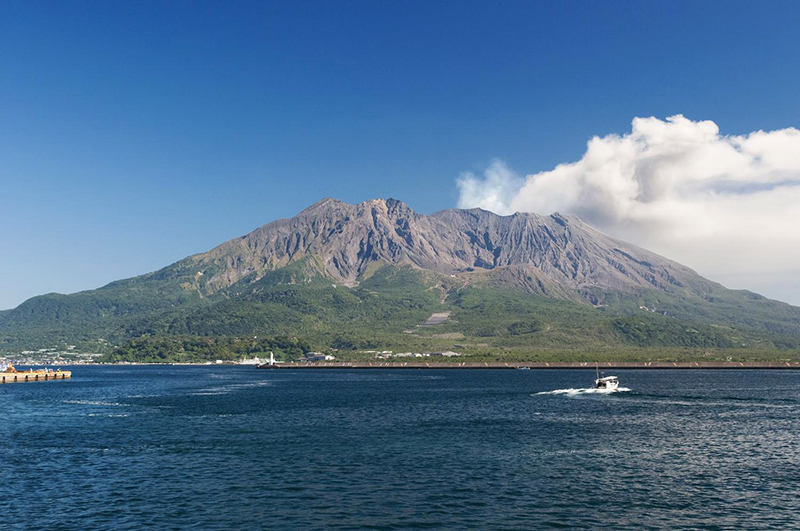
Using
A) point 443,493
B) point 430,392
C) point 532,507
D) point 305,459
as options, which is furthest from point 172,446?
point 430,392

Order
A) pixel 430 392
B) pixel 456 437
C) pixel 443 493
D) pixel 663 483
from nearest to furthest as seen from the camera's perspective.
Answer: pixel 443 493 → pixel 663 483 → pixel 456 437 → pixel 430 392

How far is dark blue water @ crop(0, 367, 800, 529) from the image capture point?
165 feet

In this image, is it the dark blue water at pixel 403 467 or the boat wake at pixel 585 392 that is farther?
the boat wake at pixel 585 392

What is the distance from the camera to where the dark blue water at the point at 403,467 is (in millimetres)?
50406

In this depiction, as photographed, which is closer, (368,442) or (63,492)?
(63,492)

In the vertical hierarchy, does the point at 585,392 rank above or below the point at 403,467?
below

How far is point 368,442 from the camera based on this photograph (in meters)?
86.2

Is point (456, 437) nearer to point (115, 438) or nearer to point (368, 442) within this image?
point (368, 442)

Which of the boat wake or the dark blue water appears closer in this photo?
the dark blue water

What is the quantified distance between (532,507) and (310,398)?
117421 mm

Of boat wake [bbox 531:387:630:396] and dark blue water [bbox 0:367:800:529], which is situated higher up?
dark blue water [bbox 0:367:800:529]

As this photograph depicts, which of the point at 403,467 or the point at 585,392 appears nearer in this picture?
the point at 403,467

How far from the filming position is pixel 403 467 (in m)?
68.6

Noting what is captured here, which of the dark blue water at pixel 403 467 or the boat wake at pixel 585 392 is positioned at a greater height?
the dark blue water at pixel 403 467
